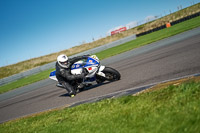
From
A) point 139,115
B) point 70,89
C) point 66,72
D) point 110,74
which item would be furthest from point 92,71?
point 139,115

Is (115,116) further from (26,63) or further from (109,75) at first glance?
(26,63)

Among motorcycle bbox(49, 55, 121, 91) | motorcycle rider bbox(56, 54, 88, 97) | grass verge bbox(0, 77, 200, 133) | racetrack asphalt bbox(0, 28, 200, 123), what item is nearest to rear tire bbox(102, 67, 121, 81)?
motorcycle bbox(49, 55, 121, 91)

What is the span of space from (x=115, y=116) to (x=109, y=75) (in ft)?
17.1

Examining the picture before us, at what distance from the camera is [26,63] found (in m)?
54.9

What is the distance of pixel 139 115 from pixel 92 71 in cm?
553

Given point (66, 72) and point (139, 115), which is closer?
point (139, 115)

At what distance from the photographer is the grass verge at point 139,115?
140 inches

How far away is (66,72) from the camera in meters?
9.94

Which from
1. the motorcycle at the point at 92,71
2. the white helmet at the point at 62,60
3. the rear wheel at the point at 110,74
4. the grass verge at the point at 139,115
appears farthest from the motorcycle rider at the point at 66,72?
the grass verge at the point at 139,115

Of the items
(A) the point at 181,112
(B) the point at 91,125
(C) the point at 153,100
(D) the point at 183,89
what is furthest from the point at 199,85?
(B) the point at 91,125

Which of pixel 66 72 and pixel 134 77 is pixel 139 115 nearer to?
pixel 134 77

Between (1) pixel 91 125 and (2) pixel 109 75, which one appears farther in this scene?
(2) pixel 109 75

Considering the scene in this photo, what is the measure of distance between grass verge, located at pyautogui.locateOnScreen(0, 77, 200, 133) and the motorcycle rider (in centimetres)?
322

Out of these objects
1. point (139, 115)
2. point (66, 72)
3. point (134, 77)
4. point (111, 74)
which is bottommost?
point (134, 77)
